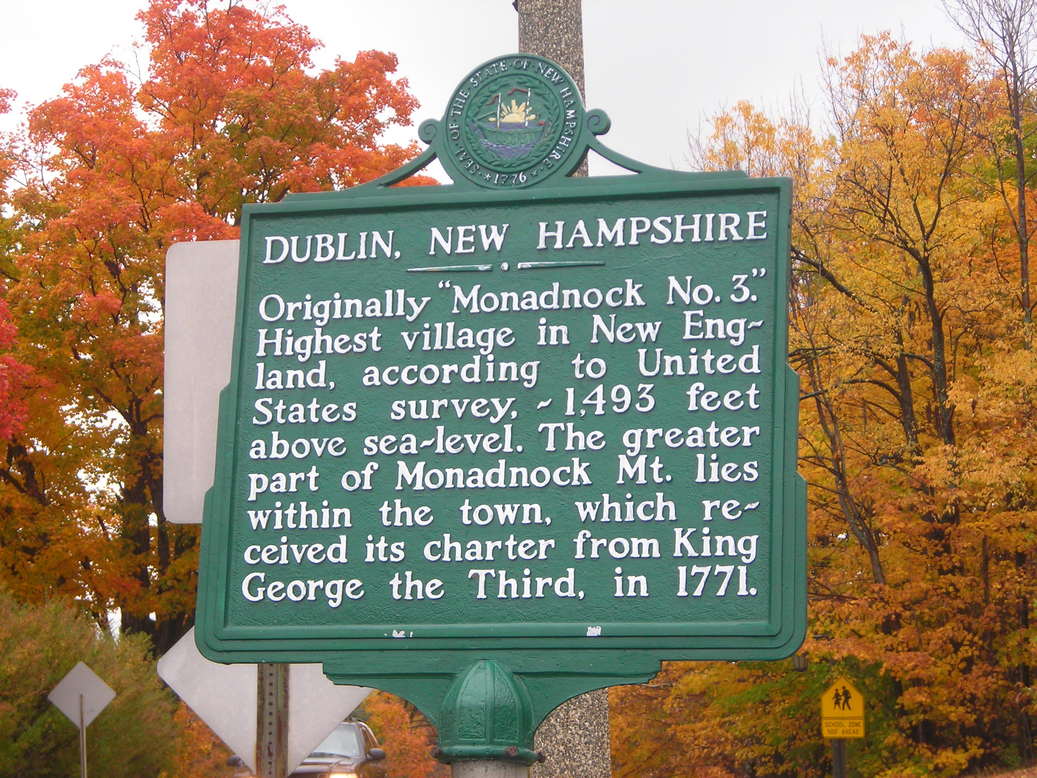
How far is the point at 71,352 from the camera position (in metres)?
26.3

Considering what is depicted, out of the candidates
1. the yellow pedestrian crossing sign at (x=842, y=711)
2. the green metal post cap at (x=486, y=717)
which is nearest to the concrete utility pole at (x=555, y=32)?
the green metal post cap at (x=486, y=717)

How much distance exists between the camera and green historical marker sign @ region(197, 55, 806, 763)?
6.21 meters

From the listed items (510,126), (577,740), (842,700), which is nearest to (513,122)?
(510,126)

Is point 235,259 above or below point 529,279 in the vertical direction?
above

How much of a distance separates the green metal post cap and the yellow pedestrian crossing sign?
50.0 ft

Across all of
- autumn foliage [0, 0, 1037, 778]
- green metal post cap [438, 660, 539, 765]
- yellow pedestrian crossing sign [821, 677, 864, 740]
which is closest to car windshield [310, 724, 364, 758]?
autumn foliage [0, 0, 1037, 778]

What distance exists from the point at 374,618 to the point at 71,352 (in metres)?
21.3

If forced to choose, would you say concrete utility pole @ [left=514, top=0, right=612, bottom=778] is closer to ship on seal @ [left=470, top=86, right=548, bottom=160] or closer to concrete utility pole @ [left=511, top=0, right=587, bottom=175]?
concrete utility pole @ [left=511, top=0, right=587, bottom=175]

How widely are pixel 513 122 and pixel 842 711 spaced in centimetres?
1563

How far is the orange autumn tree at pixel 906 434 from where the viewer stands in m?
20.9

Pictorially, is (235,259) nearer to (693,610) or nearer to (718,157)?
(693,610)

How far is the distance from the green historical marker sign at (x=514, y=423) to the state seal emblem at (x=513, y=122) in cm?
1

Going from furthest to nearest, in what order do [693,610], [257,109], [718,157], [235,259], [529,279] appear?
1. [257,109]
2. [718,157]
3. [235,259]
4. [529,279]
5. [693,610]

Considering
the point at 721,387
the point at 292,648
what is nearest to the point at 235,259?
the point at 292,648
